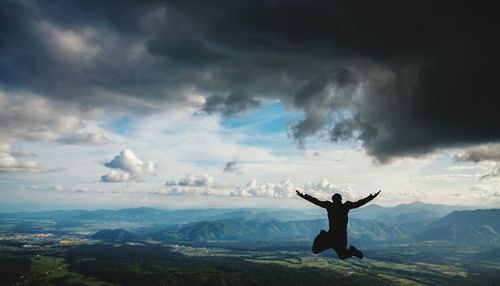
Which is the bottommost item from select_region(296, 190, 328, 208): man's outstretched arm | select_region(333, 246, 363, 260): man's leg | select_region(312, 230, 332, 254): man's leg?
select_region(333, 246, 363, 260): man's leg

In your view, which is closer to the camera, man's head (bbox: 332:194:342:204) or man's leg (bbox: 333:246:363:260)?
man's leg (bbox: 333:246:363:260)

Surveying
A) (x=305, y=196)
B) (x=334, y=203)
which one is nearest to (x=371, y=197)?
(x=334, y=203)

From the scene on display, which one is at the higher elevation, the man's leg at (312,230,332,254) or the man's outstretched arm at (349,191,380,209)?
the man's outstretched arm at (349,191,380,209)

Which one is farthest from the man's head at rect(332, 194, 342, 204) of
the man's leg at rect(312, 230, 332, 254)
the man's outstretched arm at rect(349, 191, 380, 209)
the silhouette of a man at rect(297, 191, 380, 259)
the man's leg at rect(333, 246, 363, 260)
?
the man's leg at rect(333, 246, 363, 260)

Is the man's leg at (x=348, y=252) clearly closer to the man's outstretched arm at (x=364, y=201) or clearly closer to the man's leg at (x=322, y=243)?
the man's leg at (x=322, y=243)

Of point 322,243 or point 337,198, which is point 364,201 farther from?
point 322,243

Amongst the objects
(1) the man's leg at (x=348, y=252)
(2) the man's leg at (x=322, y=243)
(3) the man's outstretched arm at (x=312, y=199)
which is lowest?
(1) the man's leg at (x=348, y=252)

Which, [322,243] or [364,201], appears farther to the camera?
[322,243]

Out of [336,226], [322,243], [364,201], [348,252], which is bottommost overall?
[348,252]

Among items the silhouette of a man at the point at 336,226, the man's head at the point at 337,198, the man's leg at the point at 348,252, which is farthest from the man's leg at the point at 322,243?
the man's head at the point at 337,198

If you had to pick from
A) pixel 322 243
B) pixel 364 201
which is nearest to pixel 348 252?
pixel 322 243

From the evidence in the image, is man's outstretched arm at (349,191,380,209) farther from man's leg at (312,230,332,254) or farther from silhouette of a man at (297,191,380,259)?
man's leg at (312,230,332,254)

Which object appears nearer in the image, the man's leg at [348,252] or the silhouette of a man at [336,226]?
the man's leg at [348,252]

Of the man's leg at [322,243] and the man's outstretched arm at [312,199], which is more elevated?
the man's outstretched arm at [312,199]
